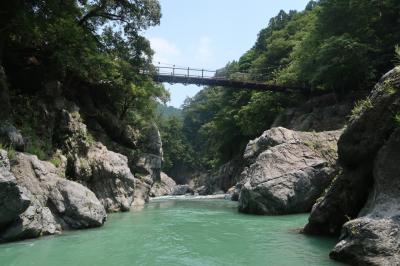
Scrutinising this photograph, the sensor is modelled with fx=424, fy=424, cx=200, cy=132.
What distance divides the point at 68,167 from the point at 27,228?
21.2 ft

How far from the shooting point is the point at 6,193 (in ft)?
27.6

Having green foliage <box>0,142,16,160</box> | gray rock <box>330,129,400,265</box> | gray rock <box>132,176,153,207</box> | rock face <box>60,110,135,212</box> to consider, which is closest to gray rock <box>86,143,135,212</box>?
rock face <box>60,110,135,212</box>

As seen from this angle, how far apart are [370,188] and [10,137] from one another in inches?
342

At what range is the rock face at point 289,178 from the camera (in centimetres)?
1477

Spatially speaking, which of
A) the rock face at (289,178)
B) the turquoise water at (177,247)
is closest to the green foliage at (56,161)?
the turquoise water at (177,247)

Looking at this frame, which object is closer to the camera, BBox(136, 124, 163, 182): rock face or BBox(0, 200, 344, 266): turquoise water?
BBox(0, 200, 344, 266): turquoise water

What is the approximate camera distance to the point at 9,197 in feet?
27.8

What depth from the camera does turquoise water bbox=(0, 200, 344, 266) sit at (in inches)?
300

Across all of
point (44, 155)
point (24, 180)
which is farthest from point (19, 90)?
point (24, 180)

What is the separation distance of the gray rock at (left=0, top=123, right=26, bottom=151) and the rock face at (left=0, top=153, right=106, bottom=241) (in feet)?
1.35

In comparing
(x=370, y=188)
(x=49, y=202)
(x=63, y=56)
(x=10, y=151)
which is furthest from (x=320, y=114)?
(x=10, y=151)

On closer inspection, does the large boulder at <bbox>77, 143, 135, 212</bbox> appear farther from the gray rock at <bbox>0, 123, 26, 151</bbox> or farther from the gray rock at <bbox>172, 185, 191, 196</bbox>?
the gray rock at <bbox>172, 185, 191, 196</bbox>

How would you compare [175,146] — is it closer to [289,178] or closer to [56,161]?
[289,178]

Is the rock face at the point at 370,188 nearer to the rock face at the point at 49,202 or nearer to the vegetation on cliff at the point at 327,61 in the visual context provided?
the rock face at the point at 49,202
